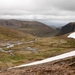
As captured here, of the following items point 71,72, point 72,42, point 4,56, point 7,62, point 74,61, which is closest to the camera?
point 71,72

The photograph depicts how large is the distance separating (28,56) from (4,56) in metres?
12.6

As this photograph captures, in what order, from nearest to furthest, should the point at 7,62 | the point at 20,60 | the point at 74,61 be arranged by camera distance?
the point at 74,61, the point at 7,62, the point at 20,60

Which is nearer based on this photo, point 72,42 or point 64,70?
point 64,70

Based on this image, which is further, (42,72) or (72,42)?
(72,42)

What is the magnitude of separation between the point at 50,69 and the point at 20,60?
41827 mm

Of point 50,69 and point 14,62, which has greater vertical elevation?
point 50,69

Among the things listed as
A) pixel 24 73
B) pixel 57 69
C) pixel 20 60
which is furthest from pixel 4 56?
pixel 57 69

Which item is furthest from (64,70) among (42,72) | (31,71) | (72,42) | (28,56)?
(72,42)

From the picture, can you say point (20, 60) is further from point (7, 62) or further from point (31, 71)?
point (31, 71)

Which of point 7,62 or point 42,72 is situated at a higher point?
point 42,72

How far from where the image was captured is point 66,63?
58469 millimetres

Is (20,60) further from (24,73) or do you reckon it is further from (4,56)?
(24,73)

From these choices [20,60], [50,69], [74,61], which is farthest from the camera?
[20,60]

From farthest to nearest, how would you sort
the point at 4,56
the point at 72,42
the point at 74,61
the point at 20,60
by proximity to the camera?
the point at 72,42 → the point at 4,56 → the point at 20,60 → the point at 74,61
